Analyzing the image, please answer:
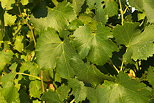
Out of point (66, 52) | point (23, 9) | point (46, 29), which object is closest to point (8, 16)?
point (23, 9)

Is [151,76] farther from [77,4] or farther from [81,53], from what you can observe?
[77,4]

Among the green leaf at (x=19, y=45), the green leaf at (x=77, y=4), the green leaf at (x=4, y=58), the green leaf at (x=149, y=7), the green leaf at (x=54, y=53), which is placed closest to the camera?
the green leaf at (x=149, y=7)

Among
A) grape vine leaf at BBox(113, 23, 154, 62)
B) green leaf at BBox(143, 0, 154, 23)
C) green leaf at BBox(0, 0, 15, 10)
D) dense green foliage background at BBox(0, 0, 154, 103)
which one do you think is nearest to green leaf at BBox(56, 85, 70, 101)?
dense green foliage background at BBox(0, 0, 154, 103)

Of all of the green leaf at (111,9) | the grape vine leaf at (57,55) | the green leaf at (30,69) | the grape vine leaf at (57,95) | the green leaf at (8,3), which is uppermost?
the green leaf at (8,3)

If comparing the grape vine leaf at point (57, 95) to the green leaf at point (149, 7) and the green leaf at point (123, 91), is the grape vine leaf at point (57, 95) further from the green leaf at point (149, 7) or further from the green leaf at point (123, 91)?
the green leaf at point (149, 7)

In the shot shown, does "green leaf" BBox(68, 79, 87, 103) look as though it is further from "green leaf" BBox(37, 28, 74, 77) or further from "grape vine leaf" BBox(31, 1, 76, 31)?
"grape vine leaf" BBox(31, 1, 76, 31)

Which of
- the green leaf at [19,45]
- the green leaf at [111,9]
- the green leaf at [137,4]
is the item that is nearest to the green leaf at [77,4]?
the green leaf at [111,9]
